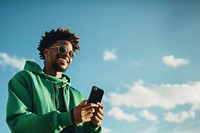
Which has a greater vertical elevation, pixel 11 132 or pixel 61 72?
pixel 61 72

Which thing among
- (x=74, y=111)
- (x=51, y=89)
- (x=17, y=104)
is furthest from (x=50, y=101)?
(x=74, y=111)

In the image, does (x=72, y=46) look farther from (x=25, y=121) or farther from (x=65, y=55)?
(x=25, y=121)

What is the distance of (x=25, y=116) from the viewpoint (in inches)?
207

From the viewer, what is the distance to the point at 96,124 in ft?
19.5

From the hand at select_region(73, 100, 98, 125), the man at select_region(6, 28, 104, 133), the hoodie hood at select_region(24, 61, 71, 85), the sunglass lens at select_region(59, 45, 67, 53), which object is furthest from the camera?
the sunglass lens at select_region(59, 45, 67, 53)

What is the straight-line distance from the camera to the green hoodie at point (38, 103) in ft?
16.7

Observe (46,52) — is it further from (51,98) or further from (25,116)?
(25,116)

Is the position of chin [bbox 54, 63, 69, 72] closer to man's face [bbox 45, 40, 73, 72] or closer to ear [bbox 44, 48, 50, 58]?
man's face [bbox 45, 40, 73, 72]

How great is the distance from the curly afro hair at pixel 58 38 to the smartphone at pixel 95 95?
7.42ft

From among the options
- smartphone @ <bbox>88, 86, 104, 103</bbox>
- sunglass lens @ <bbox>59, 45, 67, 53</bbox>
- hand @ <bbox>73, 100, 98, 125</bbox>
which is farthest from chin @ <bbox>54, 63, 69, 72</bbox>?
hand @ <bbox>73, 100, 98, 125</bbox>

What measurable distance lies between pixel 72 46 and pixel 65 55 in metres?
0.77

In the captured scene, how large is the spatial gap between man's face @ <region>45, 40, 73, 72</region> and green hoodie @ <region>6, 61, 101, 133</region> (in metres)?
0.29

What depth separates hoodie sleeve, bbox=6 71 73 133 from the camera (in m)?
5.06

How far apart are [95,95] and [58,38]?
246 centimetres
